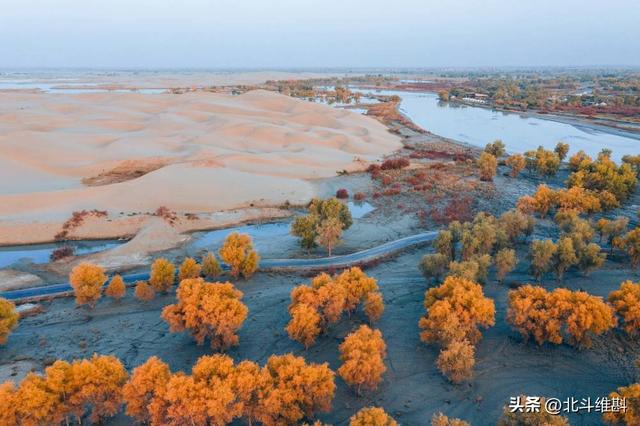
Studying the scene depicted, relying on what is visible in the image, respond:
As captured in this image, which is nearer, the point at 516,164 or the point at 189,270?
the point at 189,270

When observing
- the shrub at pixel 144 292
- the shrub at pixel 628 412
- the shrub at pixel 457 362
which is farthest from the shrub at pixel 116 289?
the shrub at pixel 628 412

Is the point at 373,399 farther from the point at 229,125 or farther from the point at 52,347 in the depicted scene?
the point at 229,125

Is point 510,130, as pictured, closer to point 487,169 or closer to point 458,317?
point 487,169

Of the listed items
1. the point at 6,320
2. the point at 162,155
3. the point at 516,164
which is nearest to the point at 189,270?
the point at 6,320

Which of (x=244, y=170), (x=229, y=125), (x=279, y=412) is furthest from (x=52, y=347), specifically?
(x=229, y=125)

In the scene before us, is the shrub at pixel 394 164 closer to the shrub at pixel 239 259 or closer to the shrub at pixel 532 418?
the shrub at pixel 239 259

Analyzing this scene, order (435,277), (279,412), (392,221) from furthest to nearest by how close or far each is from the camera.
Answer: (392,221), (435,277), (279,412)

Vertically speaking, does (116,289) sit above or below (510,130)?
below

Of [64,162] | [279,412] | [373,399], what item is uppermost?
[64,162]
